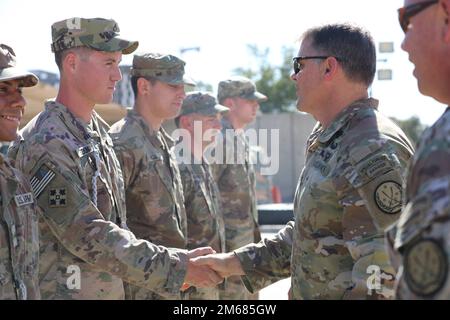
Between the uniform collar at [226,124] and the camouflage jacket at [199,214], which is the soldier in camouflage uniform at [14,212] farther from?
the uniform collar at [226,124]

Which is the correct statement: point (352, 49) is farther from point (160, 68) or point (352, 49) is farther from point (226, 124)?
point (226, 124)

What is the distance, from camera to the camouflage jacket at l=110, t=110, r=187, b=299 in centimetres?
511

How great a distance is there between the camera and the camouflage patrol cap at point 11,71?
3.46 meters

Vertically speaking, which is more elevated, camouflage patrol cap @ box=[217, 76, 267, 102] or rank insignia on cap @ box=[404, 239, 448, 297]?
rank insignia on cap @ box=[404, 239, 448, 297]

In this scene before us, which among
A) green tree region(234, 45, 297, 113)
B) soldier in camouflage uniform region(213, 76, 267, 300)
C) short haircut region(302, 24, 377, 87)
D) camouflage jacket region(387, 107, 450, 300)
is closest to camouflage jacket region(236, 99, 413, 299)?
short haircut region(302, 24, 377, 87)

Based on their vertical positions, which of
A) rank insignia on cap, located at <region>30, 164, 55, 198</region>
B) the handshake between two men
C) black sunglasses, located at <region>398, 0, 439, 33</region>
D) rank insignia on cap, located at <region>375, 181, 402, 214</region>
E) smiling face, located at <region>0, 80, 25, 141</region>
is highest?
black sunglasses, located at <region>398, 0, 439, 33</region>

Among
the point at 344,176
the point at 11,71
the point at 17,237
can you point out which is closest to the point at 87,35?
the point at 11,71

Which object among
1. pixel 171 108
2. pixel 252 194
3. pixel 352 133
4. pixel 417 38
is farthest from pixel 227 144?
pixel 417 38

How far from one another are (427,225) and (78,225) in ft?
7.65

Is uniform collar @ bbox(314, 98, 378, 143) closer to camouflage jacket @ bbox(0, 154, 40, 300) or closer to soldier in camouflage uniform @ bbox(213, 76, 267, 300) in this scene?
camouflage jacket @ bbox(0, 154, 40, 300)

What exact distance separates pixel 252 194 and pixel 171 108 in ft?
7.64

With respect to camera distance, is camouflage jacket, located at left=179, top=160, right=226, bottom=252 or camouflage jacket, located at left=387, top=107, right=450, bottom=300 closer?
camouflage jacket, located at left=387, top=107, right=450, bottom=300

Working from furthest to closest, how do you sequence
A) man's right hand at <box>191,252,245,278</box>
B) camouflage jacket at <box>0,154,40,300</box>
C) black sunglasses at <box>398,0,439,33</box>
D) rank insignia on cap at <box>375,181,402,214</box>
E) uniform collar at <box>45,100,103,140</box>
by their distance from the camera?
uniform collar at <box>45,100,103,140</box>, man's right hand at <box>191,252,245,278</box>, camouflage jacket at <box>0,154,40,300</box>, rank insignia on cap at <box>375,181,402,214</box>, black sunglasses at <box>398,0,439,33</box>

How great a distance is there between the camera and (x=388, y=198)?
9.73 ft
